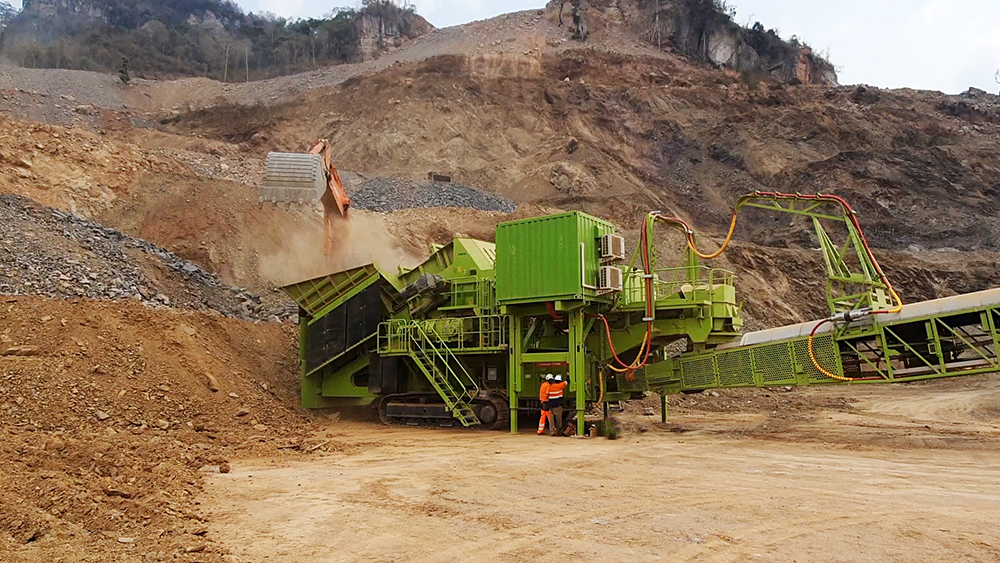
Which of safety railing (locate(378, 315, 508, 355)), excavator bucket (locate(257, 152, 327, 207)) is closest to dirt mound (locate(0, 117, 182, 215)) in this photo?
excavator bucket (locate(257, 152, 327, 207))

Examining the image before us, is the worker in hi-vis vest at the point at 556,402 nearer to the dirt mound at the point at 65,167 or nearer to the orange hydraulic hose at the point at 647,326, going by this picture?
the orange hydraulic hose at the point at 647,326

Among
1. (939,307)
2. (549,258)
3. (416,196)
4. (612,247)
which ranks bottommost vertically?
(939,307)

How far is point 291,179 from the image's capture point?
17469 mm

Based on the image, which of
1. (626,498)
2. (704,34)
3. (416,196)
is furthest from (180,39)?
(626,498)

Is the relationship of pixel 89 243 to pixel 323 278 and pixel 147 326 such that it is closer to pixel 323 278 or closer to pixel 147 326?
pixel 147 326

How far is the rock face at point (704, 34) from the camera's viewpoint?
5512cm

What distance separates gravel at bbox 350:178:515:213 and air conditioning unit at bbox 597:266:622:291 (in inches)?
615

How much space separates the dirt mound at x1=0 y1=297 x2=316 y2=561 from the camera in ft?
19.4

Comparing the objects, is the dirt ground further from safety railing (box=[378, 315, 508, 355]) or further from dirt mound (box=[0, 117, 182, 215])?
dirt mound (box=[0, 117, 182, 215])

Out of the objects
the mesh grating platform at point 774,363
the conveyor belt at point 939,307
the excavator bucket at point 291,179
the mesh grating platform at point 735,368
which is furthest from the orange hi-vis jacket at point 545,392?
the excavator bucket at point 291,179

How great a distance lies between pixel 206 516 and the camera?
6.66 m

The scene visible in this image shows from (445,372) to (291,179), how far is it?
6.30 metres

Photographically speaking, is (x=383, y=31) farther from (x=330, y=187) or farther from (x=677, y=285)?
(x=677, y=285)

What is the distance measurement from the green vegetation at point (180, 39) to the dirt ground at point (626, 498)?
59.3 meters
